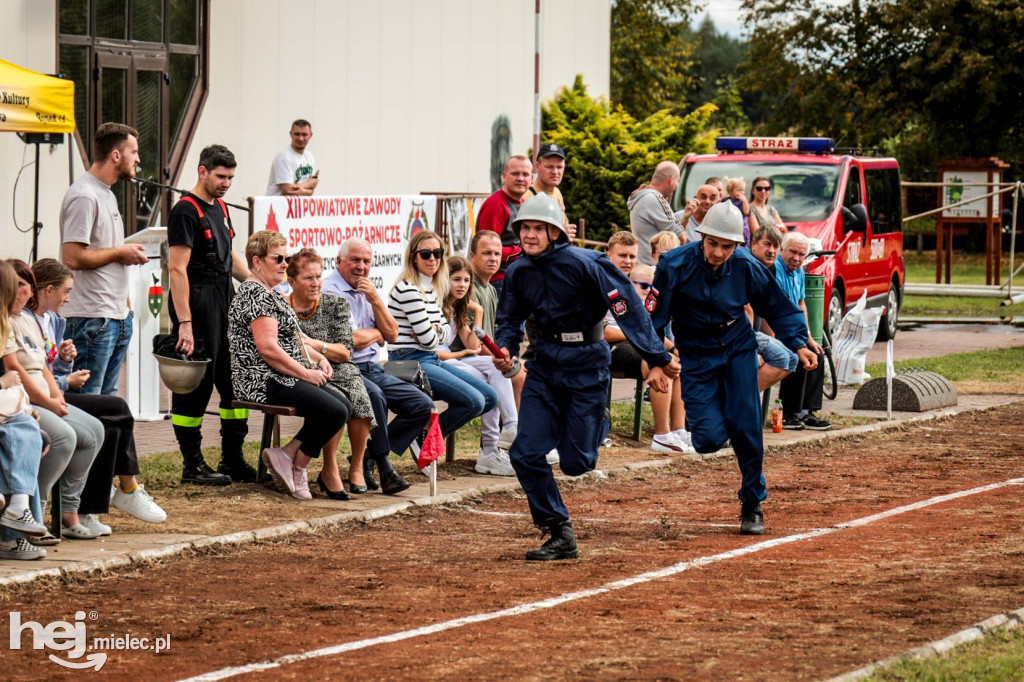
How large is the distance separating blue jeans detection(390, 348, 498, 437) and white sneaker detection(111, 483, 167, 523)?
239 centimetres

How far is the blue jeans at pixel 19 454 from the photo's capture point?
8.05m

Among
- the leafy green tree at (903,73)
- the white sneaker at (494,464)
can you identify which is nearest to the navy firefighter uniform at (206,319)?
the white sneaker at (494,464)

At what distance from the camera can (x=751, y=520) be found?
947cm

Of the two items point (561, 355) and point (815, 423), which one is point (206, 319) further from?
point (815, 423)

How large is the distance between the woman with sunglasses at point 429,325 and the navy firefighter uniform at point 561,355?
7.02ft

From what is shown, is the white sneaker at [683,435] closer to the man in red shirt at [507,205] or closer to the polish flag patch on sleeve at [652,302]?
the man in red shirt at [507,205]

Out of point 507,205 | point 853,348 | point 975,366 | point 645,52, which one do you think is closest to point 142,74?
point 507,205

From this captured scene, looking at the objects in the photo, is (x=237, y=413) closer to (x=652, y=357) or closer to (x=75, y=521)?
(x=75, y=521)

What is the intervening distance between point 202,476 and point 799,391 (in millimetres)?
5602

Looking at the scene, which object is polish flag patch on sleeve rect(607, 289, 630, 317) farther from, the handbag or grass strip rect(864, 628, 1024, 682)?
grass strip rect(864, 628, 1024, 682)

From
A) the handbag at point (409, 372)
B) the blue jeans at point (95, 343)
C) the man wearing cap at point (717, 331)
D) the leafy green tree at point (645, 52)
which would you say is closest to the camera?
the man wearing cap at point (717, 331)

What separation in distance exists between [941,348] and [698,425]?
41.5 feet

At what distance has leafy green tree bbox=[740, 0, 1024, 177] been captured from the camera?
1836 inches

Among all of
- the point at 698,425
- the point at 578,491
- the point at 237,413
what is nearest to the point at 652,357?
the point at 698,425
